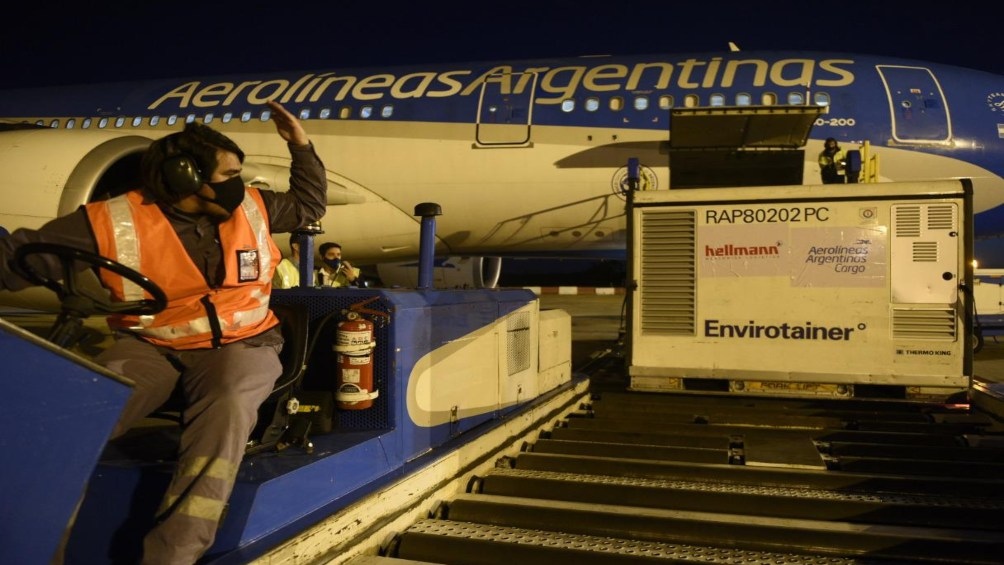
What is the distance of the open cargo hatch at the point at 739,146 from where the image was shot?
5887mm

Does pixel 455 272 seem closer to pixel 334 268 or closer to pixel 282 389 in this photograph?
pixel 334 268

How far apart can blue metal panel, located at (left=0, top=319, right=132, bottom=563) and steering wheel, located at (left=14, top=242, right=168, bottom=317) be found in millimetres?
302

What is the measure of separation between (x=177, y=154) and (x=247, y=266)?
14.0 inches

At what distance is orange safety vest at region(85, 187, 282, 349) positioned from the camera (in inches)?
74.5

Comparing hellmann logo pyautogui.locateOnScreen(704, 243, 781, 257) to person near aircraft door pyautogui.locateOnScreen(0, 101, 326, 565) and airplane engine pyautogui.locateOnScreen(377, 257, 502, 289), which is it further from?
airplane engine pyautogui.locateOnScreen(377, 257, 502, 289)

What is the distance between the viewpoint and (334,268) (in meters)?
5.05

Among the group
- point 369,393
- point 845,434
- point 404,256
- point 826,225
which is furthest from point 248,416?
point 404,256

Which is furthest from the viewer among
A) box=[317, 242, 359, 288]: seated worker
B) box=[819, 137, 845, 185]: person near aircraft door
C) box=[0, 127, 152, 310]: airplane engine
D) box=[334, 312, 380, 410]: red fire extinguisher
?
box=[819, 137, 845, 185]: person near aircraft door

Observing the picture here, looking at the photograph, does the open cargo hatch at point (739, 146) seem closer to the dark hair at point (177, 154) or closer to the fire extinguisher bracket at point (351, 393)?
the fire extinguisher bracket at point (351, 393)

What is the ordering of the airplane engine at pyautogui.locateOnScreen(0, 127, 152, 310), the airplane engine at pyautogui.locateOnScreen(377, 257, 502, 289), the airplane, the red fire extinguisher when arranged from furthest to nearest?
the airplane engine at pyautogui.locateOnScreen(377, 257, 502, 289) < the airplane < the airplane engine at pyautogui.locateOnScreen(0, 127, 152, 310) < the red fire extinguisher

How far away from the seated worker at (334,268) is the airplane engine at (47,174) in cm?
174

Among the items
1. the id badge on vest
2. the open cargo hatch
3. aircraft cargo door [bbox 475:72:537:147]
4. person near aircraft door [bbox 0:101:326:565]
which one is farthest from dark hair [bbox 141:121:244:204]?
aircraft cargo door [bbox 475:72:537:147]

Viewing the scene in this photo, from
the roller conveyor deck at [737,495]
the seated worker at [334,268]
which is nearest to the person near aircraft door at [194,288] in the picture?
the roller conveyor deck at [737,495]

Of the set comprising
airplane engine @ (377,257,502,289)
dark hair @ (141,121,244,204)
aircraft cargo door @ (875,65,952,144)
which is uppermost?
aircraft cargo door @ (875,65,952,144)
